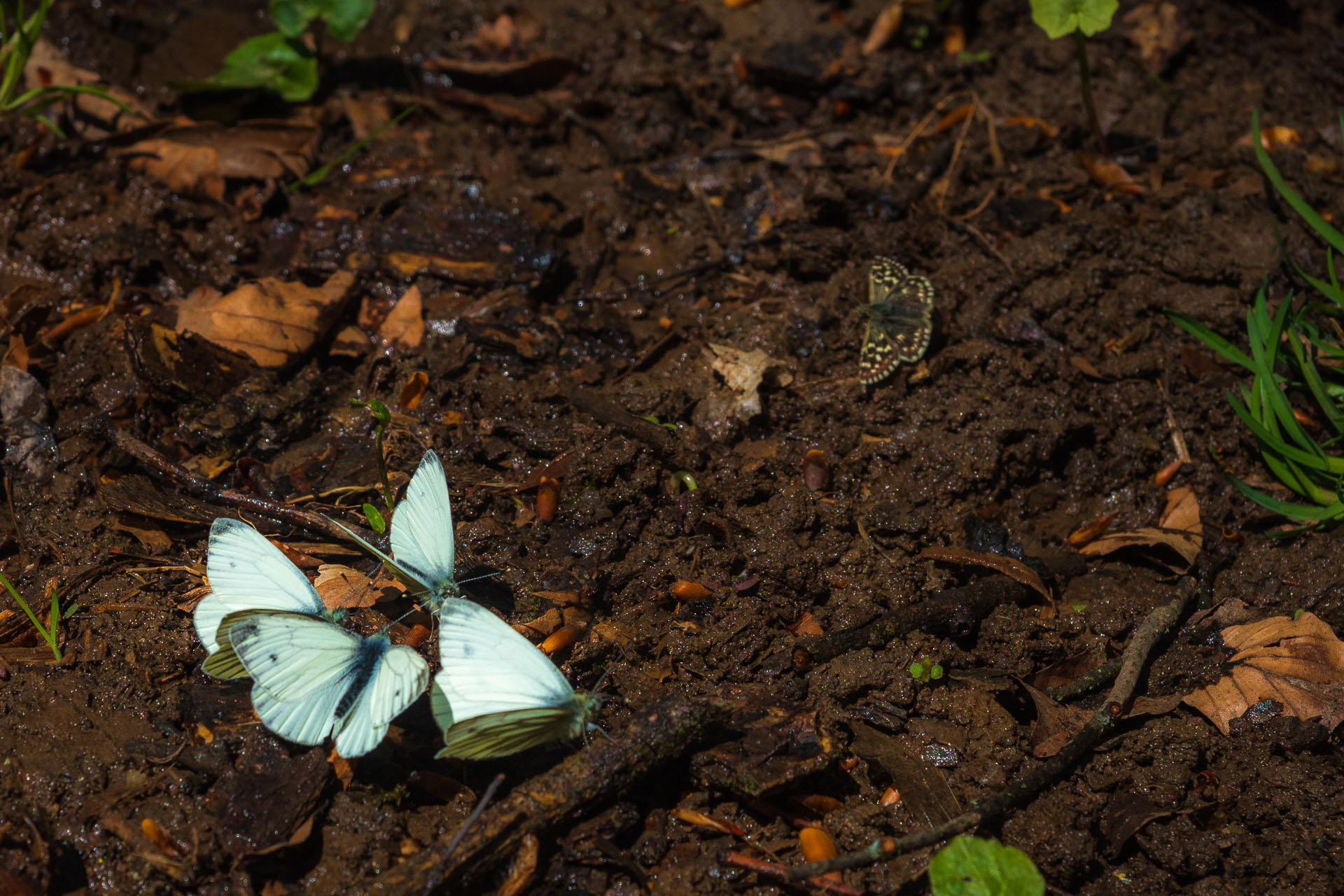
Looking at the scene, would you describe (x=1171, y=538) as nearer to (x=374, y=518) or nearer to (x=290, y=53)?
(x=374, y=518)

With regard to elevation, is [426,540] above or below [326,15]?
below

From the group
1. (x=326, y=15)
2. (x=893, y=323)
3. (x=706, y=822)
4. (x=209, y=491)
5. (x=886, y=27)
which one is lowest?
(x=706, y=822)

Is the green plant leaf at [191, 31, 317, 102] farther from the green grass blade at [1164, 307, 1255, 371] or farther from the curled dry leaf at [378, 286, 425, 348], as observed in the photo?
the green grass blade at [1164, 307, 1255, 371]

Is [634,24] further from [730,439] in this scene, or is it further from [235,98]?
[730,439]

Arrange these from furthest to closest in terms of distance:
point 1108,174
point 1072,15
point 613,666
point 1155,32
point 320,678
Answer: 1. point 1155,32
2. point 1108,174
3. point 1072,15
4. point 613,666
5. point 320,678

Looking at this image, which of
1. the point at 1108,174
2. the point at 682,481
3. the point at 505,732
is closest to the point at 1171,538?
the point at 682,481

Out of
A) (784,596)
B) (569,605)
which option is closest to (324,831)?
(569,605)

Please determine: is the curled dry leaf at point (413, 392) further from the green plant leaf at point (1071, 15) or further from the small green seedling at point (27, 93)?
the green plant leaf at point (1071, 15)

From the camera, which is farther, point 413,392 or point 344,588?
point 413,392
